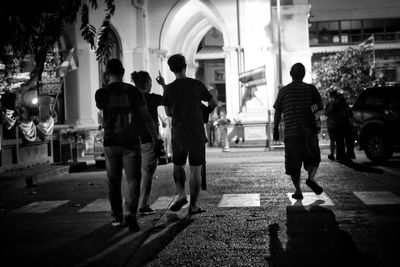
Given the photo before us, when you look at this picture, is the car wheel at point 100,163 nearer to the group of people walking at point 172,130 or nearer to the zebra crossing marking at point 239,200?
the zebra crossing marking at point 239,200

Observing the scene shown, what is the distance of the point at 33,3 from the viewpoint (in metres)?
4.39

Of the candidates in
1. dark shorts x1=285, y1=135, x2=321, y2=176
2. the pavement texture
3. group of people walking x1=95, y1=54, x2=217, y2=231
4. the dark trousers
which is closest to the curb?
the pavement texture

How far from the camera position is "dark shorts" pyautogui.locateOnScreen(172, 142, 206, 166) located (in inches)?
289

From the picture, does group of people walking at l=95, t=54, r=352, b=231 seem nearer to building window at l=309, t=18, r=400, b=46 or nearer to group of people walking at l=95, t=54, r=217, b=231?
group of people walking at l=95, t=54, r=217, b=231

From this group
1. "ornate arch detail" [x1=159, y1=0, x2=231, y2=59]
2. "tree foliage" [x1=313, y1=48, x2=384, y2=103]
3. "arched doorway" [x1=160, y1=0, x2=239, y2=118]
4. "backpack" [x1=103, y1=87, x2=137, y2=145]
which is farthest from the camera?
"tree foliage" [x1=313, y1=48, x2=384, y2=103]

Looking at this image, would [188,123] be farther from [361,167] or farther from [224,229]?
[361,167]

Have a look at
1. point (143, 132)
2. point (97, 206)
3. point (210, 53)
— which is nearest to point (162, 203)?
point (97, 206)

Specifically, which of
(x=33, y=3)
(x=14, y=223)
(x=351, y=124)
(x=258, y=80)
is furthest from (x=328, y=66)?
(x=33, y=3)

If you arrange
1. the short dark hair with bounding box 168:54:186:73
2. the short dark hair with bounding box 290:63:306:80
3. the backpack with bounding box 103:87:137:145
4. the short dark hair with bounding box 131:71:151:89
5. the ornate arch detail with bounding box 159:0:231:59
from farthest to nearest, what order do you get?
1. the ornate arch detail with bounding box 159:0:231:59
2. the short dark hair with bounding box 290:63:306:80
3. the short dark hair with bounding box 131:71:151:89
4. the short dark hair with bounding box 168:54:186:73
5. the backpack with bounding box 103:87:137:145

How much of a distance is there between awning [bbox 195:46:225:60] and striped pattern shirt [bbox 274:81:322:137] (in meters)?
29.2

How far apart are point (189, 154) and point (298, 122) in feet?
5.87

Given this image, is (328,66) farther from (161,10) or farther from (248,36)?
(161,10)

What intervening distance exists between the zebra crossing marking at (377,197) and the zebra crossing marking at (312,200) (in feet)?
1.62

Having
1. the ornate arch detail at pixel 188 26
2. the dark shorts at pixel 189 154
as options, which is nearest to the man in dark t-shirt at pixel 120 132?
the dark shorts at pixel 189 154
